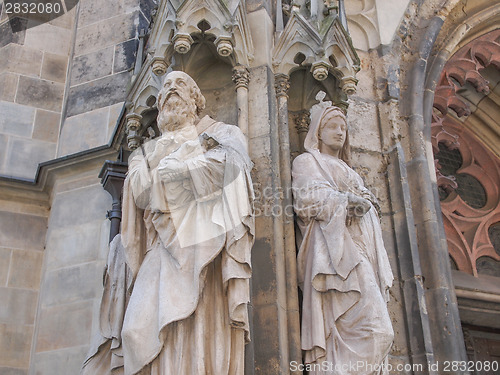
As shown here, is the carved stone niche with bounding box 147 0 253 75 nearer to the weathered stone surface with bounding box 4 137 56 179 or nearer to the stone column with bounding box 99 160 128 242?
the stone column with bounding box 99 160 128 242

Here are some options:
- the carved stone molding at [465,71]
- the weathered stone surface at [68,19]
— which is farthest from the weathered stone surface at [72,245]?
the carved stone molding at [465,71]

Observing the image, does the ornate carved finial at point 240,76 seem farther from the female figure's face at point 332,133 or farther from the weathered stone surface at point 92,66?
the weathered stone surface at point 92,66

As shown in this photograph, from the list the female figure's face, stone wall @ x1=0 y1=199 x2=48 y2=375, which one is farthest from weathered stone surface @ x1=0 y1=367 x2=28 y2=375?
the female figure's face

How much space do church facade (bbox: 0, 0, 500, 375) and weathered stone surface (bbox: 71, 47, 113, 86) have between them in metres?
0.02

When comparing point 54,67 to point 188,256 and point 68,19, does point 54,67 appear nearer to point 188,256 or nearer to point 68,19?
point 68,19

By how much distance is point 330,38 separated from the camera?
490 centimetres

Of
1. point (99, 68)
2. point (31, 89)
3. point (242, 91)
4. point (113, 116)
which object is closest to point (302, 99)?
point (242, 91)

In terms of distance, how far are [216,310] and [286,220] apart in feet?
3.20

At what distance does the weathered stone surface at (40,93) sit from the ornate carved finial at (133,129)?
2.32 m

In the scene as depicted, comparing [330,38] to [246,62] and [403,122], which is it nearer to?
[246,62]

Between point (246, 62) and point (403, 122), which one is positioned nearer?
point (246, 62)

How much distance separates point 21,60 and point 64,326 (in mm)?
3172

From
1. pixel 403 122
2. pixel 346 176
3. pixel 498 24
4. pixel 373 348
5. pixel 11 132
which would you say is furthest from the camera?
pixel 498 24

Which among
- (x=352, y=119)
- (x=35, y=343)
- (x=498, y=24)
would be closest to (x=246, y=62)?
(x=352, y=119)
